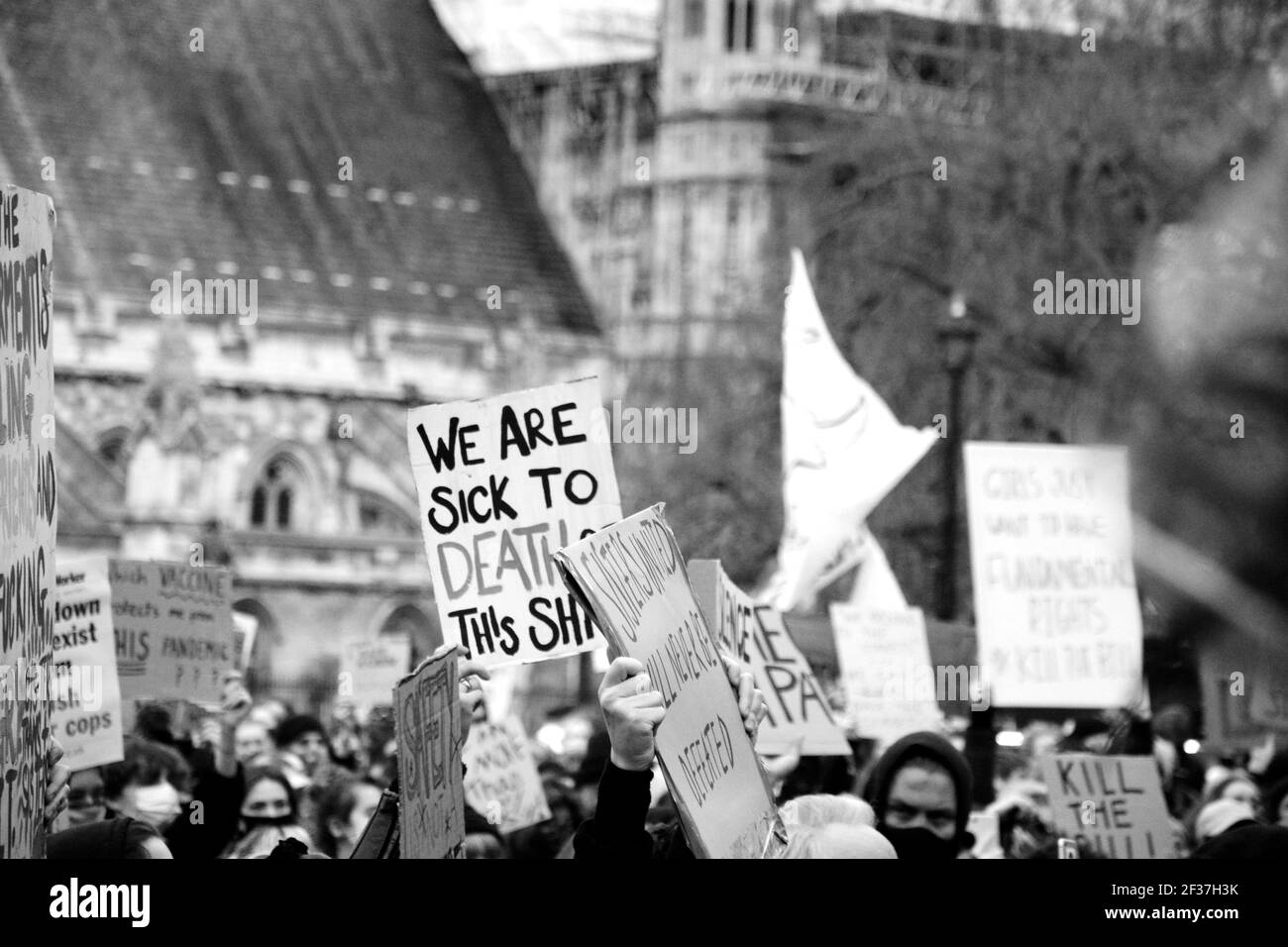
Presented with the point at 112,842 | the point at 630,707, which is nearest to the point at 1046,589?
the point at 112,842

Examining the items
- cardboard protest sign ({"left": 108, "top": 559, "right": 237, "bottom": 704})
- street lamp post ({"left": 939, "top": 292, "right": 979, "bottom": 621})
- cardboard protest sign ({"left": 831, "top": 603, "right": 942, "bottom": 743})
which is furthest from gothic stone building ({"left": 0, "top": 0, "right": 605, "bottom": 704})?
cardboard protest sign ({"left": 108, "top": 559, "right": 237, "bottom": 704})

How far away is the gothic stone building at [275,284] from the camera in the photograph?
54406 millimetres

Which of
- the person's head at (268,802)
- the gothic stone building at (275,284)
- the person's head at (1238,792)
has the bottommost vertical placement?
the person's head at (1238,792)

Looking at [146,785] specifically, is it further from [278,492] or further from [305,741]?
[278,492]

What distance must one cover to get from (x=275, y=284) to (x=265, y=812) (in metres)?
53.3

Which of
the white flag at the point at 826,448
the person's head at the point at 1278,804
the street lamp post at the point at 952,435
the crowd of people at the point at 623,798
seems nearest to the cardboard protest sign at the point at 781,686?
the crowd of people at the point at 623,798

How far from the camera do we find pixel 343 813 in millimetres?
9984

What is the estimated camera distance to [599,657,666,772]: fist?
496cm

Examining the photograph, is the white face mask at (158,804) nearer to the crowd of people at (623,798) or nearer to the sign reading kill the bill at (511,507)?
the crowd of people at (623,798)

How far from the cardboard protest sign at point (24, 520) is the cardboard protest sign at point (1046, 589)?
21.2 feet

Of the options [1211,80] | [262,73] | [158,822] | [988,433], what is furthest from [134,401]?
[158,822]

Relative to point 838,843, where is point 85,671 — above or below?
above
